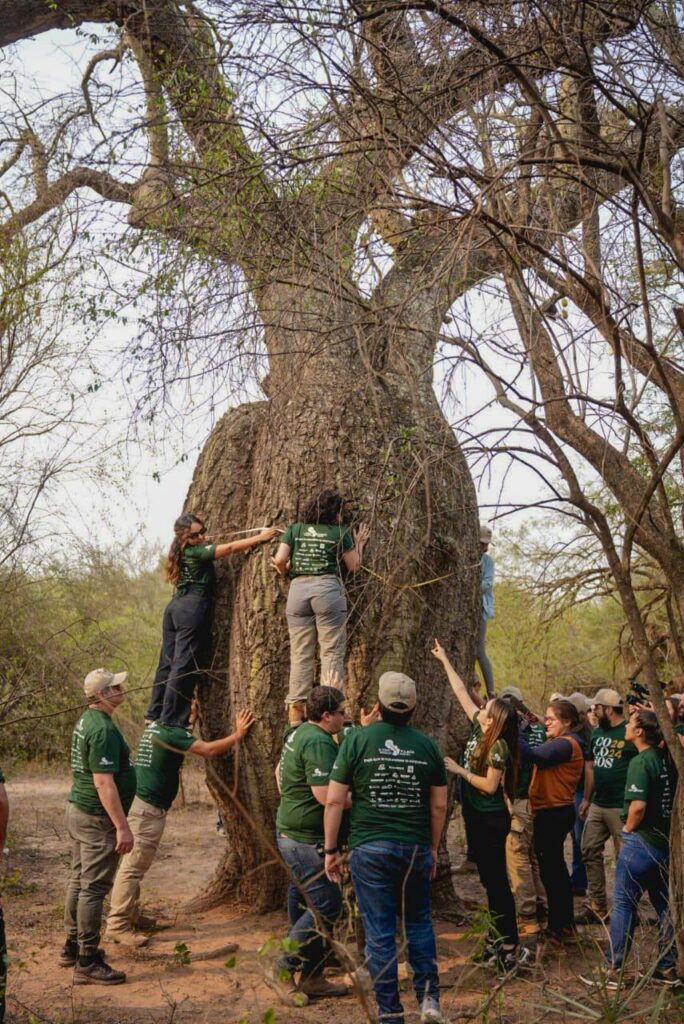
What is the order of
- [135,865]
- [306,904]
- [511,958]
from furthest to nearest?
[135,865] → [511,958] → [306,904]

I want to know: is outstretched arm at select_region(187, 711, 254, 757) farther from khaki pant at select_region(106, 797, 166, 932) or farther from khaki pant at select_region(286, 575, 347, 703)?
khaki pant at select_region(286, 575, 347, 703)

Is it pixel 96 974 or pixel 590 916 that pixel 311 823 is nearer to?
pixel 96 974

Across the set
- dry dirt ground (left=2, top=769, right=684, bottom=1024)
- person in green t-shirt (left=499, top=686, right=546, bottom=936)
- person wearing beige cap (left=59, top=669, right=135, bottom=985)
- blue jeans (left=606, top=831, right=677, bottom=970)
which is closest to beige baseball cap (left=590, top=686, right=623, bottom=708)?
person in green t-shirt (left=499, top=686, right=546, bottom=936)

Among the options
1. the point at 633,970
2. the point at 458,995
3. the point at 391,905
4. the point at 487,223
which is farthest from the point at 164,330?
the point at 633,970

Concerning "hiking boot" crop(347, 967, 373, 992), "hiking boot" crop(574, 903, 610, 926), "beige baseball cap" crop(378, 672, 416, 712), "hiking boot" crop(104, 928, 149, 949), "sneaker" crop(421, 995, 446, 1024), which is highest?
"beige baseball cap" crop(378, 672, 416, 712)

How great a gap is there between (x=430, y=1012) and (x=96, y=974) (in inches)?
104

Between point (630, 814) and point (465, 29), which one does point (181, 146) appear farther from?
point (630, 814)

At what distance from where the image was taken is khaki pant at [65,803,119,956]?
7238 millimetres

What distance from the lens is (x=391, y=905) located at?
586cm

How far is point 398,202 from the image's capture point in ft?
21.6

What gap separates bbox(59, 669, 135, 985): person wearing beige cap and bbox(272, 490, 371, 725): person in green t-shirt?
1.46m

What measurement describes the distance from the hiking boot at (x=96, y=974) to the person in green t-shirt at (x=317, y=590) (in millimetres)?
2172

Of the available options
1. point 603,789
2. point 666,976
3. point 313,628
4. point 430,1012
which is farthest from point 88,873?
point 603,789

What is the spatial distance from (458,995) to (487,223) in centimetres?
501
